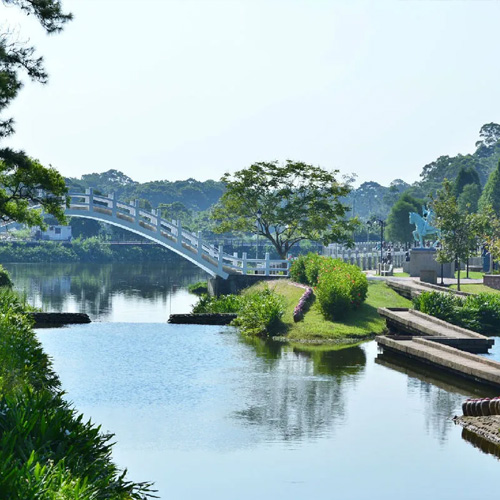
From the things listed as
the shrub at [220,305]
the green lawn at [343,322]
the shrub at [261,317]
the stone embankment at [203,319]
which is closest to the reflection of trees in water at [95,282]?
the shrub at [220,305]

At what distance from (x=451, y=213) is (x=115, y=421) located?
3218 cm

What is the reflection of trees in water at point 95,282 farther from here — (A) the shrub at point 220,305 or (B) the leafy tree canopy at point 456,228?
(B) the leafy tree canopy at point 456,228

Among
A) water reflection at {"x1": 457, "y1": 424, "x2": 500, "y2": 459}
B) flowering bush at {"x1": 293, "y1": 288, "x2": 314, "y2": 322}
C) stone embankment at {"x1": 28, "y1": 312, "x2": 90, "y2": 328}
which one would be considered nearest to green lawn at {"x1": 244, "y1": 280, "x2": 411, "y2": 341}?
flowering bush at {"x1": 293, "y1": 288, "x2": 314, "y2": 322}

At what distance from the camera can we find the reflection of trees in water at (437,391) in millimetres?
20266

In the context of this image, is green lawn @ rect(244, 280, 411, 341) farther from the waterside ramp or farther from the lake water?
the lake water

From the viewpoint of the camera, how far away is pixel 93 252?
120938mm

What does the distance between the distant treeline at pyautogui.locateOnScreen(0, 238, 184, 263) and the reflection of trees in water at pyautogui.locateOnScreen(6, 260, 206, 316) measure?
5451 millimetres

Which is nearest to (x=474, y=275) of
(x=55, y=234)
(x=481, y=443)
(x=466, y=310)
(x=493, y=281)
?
(x=493, y=281)

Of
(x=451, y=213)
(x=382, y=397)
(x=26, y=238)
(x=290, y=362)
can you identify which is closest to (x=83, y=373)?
(x=290, y=362)

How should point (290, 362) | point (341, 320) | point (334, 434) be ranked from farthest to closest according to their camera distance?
1. point (341, 320)
2. point (290, 362)
3. point (334, 434)

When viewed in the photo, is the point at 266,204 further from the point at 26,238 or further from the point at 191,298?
the point at 26,238

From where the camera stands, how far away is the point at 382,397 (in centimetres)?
2314

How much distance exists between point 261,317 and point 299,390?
1273 centimetres

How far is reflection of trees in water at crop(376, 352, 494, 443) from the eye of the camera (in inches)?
798
